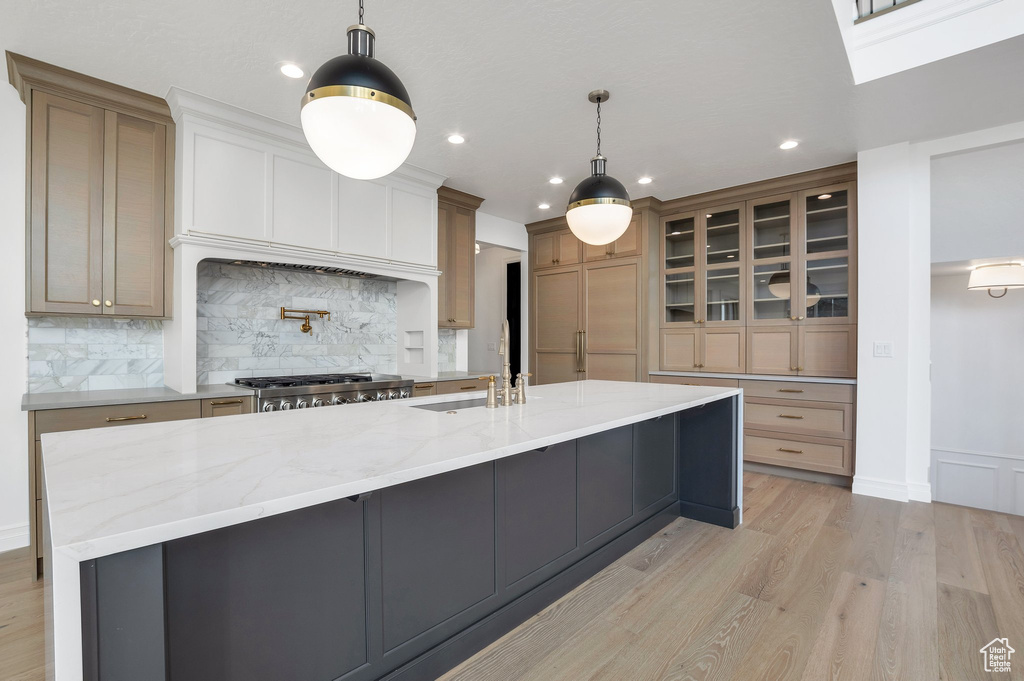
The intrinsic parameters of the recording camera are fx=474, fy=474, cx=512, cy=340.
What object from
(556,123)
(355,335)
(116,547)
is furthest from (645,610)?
(355,335)

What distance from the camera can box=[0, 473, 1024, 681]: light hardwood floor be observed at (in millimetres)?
1667

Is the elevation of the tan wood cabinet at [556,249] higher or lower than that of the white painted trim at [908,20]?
lower

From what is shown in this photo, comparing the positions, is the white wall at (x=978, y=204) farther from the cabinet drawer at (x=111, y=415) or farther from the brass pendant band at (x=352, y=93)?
the cabinet drawer at (x=111, y=415)

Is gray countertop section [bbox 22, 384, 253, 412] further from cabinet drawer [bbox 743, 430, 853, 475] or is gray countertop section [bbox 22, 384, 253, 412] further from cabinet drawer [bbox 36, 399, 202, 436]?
cabinet drawer [bbox 743, 430, 853, 475]

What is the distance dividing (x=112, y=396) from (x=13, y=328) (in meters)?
0.74

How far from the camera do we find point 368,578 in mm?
1316

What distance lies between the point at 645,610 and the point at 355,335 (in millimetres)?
3076

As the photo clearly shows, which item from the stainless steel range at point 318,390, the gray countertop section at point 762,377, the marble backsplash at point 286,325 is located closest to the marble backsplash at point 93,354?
the marble backsplash at point 286,325

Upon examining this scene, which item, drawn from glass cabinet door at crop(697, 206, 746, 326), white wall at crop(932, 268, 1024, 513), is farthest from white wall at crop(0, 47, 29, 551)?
white wall at crop(932, 268, 1024, 513)

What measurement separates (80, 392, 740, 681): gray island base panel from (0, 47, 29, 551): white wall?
8.50 ft

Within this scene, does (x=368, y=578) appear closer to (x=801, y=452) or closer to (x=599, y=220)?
(x=599, y=220)

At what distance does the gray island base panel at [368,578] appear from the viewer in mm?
787

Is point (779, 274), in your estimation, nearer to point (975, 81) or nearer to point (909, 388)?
point (909, 388)

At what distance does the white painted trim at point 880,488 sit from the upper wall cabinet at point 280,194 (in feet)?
12.5
